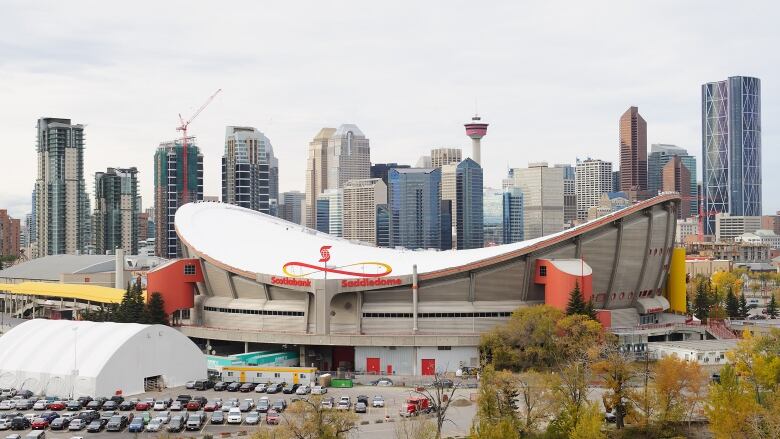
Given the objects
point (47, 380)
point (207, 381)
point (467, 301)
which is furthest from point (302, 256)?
point (47, 380)

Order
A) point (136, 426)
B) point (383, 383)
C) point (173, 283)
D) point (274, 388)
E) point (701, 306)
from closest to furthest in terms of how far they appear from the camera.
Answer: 1. point (136, 426)
2. point (274, 388)
3. point (383, 383)
4. point (173, 283)
5. point (701, 306)

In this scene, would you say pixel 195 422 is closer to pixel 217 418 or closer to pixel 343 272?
pixel 217 418

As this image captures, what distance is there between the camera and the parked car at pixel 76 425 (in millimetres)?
57438

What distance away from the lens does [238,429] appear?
5791cm

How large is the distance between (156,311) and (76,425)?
37.6 m

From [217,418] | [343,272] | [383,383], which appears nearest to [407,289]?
[343,272]

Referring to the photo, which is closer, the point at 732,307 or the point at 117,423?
the point at 117,423

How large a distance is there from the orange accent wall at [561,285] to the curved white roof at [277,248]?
3.59 meters

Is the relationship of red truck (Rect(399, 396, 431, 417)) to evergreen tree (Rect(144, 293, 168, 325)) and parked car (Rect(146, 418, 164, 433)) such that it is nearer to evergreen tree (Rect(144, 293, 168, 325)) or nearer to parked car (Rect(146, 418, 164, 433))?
parked car (Rect(146, 418, 164, 433))

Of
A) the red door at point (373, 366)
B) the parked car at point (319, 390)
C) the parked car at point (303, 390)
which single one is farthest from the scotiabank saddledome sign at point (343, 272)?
the parked car at point (303, 390)

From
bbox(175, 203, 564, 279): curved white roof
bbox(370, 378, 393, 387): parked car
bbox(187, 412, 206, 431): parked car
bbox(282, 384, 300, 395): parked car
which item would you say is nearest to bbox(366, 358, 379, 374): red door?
bbox(370, 378, 393, 387): parked car

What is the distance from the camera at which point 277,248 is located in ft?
331

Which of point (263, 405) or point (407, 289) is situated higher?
point (407, 289)

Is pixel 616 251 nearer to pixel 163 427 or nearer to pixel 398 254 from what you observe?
pixel 398 254
